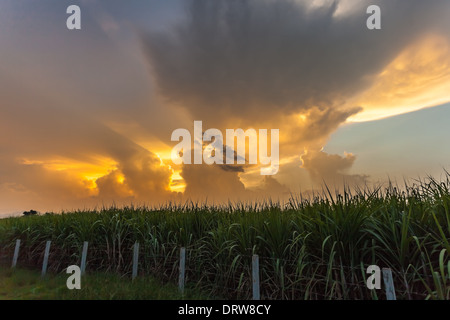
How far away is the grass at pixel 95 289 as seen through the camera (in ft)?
21.9

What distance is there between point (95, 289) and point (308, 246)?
5.34 meters

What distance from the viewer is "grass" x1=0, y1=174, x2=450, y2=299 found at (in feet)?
16.9

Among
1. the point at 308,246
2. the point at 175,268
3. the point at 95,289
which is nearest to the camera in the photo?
the point at 308,246

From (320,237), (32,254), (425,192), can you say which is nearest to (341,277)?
(320,237)

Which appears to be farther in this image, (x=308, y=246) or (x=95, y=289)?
(x=95, y=289)

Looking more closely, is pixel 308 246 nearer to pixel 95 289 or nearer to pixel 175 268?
pixel 175 268

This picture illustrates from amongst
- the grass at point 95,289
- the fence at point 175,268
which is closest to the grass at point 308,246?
the fence at point 175,268

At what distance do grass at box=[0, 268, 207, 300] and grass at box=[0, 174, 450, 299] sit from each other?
688 mm

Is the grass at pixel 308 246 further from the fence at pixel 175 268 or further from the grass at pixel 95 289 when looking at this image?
the grass at pixel 95 289

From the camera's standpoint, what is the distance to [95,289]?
718 cm

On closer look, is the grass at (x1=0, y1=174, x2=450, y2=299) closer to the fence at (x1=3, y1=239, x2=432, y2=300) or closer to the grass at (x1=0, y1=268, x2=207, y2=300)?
the fence at (x1=3, y1=239, x2=432, y2=300)

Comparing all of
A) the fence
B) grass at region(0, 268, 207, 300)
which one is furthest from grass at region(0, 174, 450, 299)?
grass at region(0, 268, 207, 300)

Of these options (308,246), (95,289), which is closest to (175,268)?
(95,289)
